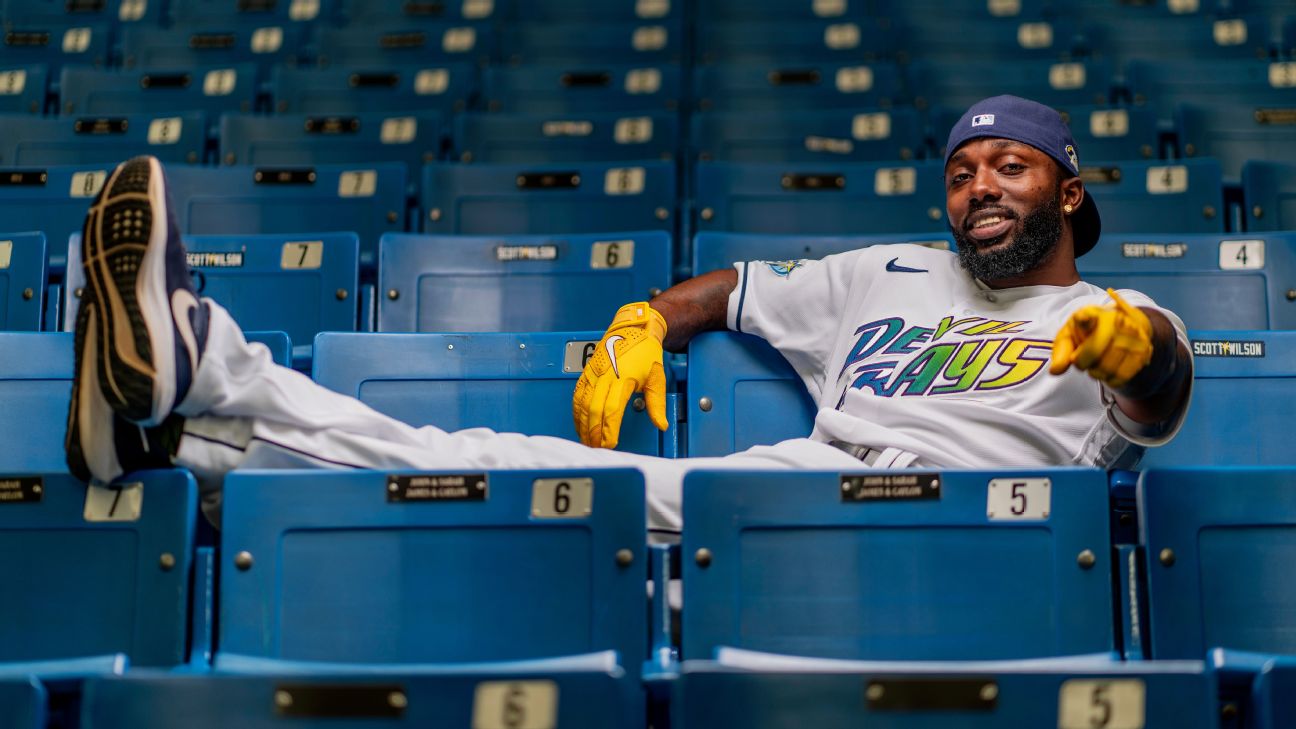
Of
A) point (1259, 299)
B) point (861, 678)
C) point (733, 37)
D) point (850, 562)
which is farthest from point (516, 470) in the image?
point (733, 37)

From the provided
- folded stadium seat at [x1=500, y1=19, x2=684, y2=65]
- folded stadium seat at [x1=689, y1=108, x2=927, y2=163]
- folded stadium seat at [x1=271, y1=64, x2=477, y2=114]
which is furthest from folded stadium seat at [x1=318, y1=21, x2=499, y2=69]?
folded stadium seat at [x1=689, y1=108, x2=927, y2=163]

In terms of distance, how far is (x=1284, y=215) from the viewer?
3.40m

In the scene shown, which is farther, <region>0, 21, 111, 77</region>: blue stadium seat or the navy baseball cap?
<region>0, 21, 111, 77</region>: blue stadium seat

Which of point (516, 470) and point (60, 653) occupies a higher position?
point (516, 470)

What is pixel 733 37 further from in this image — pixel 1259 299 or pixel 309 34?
pixel 1259 299

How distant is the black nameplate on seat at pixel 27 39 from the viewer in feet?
17.4

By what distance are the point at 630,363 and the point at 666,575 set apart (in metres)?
0.55

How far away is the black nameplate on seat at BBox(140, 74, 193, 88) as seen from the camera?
15.5 feet

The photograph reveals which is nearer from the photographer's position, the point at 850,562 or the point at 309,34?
the point at 850,562

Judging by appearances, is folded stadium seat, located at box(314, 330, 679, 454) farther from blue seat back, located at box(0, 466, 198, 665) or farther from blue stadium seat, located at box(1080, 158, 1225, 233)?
blue stadium seat, located at box(1080, 158, 1225, 233)

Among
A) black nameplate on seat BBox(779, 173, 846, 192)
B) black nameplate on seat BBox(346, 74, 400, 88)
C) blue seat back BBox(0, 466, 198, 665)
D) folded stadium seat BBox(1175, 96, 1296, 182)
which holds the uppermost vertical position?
black nameplate on seat BBox(346, 74, 400, 88)

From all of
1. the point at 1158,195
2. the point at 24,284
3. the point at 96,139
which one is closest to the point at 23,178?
the point at 96,139

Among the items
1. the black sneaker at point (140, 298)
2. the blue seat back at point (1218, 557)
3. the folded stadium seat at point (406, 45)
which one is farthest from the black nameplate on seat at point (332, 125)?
the blue seat back at point (1218, 557)

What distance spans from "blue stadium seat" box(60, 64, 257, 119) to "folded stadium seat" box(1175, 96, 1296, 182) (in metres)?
3.07
